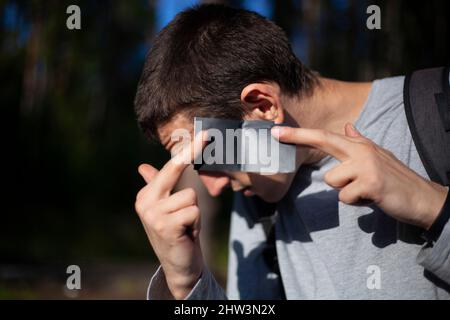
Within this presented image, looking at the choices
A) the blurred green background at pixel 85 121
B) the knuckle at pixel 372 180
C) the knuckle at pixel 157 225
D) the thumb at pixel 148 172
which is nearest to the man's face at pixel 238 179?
the thumb at pixel 148 172

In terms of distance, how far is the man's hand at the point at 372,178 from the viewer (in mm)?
988

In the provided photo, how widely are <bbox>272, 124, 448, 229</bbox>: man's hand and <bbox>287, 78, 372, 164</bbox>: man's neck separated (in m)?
0.37

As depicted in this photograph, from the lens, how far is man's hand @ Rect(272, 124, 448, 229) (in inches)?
38.9

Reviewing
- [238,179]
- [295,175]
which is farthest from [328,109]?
[238,179]

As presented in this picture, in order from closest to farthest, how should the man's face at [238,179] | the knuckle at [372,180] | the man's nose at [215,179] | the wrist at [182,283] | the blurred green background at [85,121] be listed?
the knuckle at [372,180]
the wrist at [182,283]
the man's face at [238,179]
the man's nose at [215,179]
the blurred green background at [85,121]

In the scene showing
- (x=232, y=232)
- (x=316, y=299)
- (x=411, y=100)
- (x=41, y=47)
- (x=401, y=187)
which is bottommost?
(x=316, y=299)

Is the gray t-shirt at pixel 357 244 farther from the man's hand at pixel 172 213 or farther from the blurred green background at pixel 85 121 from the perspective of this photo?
the blurred green background at pixel 85 121

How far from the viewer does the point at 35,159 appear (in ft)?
19.2

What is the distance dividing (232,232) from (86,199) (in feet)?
18.4

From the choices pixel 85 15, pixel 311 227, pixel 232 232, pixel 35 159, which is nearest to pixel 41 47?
pixel 85 15

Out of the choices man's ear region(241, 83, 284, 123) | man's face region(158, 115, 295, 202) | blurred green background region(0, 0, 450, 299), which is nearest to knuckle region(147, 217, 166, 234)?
man's face region(158, 115, 295, 202)

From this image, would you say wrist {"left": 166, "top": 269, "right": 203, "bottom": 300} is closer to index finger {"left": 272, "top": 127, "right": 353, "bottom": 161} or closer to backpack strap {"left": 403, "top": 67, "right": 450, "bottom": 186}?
index finger {"left": 272, "top": 127, "right": 353, "bottom": 161}

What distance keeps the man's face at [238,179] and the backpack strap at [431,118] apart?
36 cm
